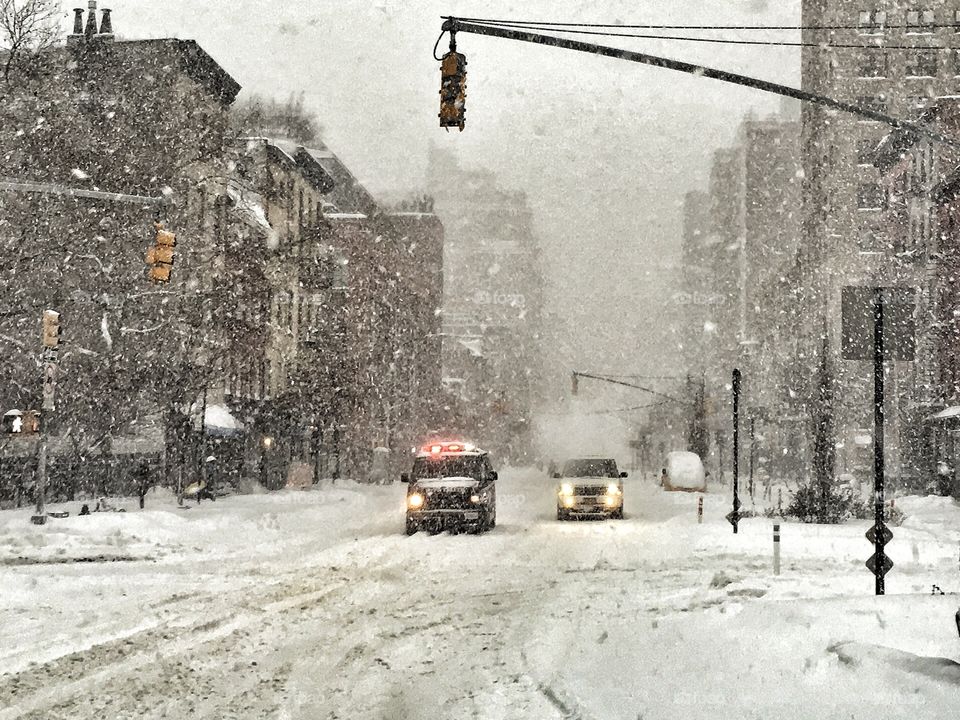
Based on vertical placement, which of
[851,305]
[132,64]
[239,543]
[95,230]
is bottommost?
[239,543]

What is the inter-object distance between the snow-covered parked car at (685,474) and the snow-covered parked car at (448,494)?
34.1m

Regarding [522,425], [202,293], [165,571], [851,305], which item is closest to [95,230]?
[202,293]

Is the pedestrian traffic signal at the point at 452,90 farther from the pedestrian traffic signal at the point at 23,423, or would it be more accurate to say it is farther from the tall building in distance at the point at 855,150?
the tall building in distance at the point at 855,150

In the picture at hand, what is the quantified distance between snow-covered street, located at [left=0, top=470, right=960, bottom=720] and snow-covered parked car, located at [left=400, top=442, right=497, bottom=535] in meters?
2.42

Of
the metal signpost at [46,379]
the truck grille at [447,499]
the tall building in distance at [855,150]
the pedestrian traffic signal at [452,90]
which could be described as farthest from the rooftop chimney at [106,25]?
the tall building in distance at [855,150]

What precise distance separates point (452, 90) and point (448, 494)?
46.3 ft

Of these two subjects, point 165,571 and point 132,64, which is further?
point 132,64

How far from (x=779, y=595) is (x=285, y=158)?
49.8 meters

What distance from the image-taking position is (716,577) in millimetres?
16844

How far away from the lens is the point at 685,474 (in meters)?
61.1

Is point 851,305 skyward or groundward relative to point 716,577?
skyward

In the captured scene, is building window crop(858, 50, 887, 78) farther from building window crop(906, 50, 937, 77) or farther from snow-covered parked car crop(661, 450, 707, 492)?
snow-covered parked car crop(661, 450, 707, 492)

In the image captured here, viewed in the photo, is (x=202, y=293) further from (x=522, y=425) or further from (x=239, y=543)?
(x=522, y=425)

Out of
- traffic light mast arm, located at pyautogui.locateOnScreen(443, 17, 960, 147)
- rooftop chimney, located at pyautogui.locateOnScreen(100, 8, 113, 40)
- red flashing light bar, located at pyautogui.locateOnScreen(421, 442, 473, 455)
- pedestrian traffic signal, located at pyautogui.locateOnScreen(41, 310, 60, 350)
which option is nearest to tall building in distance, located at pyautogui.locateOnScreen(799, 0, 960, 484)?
rooftop chimney, located at pyautogui.locateOnScreen(100, 8, 113, 40)
